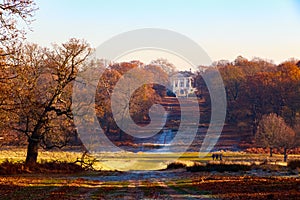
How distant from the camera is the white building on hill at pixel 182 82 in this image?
10496 centimetres

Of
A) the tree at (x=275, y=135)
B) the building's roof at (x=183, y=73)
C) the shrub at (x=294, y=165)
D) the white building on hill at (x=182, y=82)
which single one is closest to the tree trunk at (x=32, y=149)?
the shrub at (x=294, y=165)

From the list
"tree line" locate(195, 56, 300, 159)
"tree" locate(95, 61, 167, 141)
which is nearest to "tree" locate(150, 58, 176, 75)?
"tree line" locate(195, 56, 300, 159)

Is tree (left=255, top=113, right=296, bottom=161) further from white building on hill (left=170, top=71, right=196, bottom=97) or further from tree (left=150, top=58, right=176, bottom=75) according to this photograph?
tree (left=150, top=58, right=176, bottom=75)

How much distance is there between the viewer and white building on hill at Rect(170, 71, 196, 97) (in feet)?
344

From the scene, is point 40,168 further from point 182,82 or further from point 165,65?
point 165,65

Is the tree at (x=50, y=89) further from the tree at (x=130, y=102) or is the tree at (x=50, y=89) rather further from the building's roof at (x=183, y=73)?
the building's roof at (x=183, y=73)

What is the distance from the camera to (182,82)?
4476 inches

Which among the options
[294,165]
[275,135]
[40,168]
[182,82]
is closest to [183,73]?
[182,82]

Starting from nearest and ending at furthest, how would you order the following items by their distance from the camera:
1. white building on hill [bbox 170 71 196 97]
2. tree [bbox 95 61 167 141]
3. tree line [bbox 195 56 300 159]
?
tree [bbox 95 61 167 141], tree line [bbox 195 56 300 159], white building on hill [bbox 170 71 196 97]

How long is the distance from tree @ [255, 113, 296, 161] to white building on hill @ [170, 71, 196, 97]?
123 ft

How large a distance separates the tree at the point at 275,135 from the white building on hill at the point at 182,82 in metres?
37.5

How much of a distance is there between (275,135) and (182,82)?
53.2 m

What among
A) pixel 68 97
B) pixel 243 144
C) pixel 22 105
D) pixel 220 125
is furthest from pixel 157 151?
pixel 22 105

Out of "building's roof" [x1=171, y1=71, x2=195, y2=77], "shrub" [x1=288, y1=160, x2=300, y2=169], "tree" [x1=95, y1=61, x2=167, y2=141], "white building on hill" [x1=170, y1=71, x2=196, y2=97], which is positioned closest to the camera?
"shrub" [x1=288, y1=160, x2=300, y2=169]
